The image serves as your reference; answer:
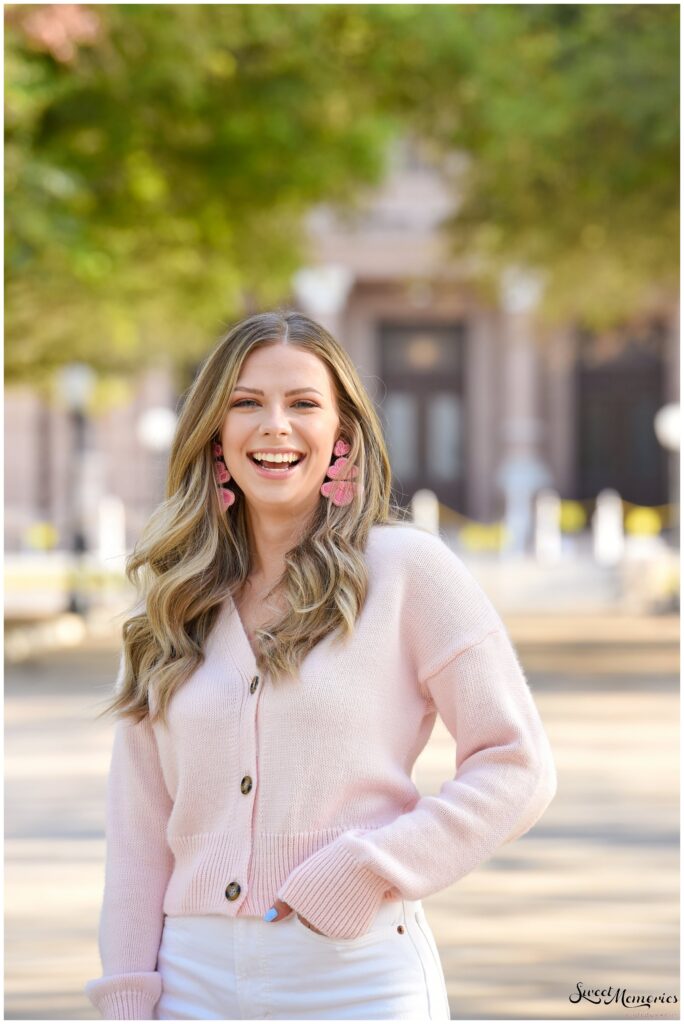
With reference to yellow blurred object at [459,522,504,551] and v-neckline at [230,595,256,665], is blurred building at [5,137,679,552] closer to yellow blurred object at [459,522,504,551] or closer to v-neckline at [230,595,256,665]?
yellow blurred object at [459,522,504,551]

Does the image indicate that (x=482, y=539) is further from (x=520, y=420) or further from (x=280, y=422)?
(x=280, y=422)

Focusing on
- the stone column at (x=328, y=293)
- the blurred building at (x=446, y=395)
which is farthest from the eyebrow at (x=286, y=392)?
the stone column at (x=328, y=293)

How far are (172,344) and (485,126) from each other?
29.9 feet

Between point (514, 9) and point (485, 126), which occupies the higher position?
point (514, 9)

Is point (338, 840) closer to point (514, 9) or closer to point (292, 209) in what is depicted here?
point (514, 9)

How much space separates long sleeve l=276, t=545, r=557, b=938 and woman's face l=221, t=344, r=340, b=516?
10.7 inches

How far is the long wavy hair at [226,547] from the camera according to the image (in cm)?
268

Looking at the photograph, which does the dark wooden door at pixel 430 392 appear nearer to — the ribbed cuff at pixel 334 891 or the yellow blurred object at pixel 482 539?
the yellow blurred object at pixel 482 539

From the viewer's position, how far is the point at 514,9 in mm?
16203

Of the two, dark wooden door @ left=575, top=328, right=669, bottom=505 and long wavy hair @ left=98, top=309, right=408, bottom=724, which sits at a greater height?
dark wooden door @ left=575, top=328, right=669, bottom=505

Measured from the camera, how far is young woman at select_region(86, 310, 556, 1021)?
2.59 metres

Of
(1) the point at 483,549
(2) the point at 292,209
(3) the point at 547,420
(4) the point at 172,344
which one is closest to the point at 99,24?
(2) the point at 292,209

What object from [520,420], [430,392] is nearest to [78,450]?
[520,420]

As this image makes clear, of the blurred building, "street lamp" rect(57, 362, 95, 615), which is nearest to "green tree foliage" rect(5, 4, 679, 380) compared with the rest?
"street lamp" rect(57, 362, 95, 615)
